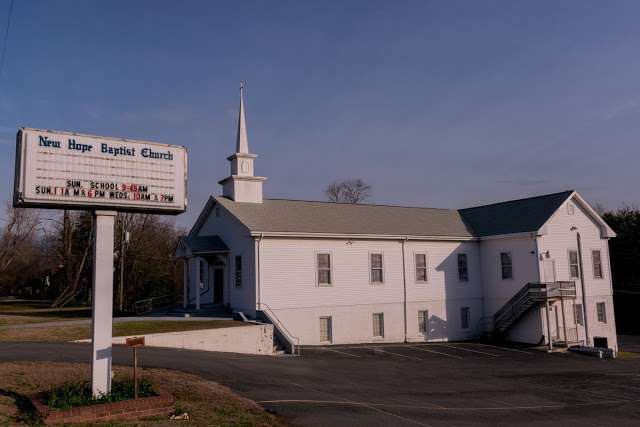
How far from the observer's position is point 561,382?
20.4m

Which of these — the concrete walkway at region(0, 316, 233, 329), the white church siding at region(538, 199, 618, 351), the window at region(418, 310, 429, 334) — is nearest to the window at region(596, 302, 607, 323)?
the white church siding at region(538, 199, 618, 351)

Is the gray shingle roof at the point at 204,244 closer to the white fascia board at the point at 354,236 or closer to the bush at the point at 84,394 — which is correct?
the white fascia board at the point at 354,236

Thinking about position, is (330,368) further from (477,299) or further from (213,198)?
(477,299)

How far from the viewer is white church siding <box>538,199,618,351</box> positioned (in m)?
32.7

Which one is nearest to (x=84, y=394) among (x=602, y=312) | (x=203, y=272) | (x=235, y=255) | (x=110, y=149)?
(x=110, y=149)

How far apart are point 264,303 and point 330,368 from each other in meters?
7.97

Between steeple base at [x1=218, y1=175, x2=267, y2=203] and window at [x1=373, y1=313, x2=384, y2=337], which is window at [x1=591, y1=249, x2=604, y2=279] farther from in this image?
steeple base at [x1=218, y1=175, x2=267, y2=203]

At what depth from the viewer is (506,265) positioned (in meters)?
33.7

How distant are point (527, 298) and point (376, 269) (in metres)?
8.79

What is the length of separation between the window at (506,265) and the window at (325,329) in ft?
39.5

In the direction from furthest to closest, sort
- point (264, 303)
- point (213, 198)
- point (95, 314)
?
point (213, 198), point (264, 303), point (95, 314)

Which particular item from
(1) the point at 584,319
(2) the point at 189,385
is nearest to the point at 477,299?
(1) the point at 584,319

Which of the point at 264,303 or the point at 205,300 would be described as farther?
the point at 205,300

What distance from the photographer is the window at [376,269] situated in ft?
102
